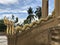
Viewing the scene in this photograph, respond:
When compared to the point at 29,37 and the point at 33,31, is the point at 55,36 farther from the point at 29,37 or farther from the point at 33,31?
the point at 29,37

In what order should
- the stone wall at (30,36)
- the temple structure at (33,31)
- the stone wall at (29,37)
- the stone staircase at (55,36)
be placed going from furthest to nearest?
the stone wall at (29,37) → the stone wall at (30,36) → the temple structure at (33,31) → the stone staircase at (55,36)

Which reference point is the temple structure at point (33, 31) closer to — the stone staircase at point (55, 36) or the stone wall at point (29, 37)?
the stone wall at point (29, 37)

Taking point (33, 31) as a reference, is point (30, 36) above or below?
below

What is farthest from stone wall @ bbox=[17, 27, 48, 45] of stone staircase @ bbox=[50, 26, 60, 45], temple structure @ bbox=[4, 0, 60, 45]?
stone staircase @ bbox=[50, 26, 60, 45]

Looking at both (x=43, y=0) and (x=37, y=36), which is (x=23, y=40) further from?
(x=43, y=0)

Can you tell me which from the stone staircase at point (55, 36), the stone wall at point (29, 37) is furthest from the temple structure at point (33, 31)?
the stone staircase at point (55, 36)

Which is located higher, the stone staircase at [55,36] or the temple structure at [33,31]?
the stone staircase at [55,36]

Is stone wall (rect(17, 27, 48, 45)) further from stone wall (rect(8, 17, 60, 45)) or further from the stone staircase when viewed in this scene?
the stone staircase

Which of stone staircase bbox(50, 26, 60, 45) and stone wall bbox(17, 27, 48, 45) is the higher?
stone staircase bbox(50, 26, 60, 45)

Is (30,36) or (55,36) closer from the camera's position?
(55,36)

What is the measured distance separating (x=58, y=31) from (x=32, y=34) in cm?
512

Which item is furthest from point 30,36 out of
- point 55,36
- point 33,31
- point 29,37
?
point 55,36

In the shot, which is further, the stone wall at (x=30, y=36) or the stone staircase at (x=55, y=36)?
the stone wall at (x=30, y=36)

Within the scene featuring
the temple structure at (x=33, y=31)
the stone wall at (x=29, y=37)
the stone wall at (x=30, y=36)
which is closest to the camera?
the temple structure at (x=33, y=31)
